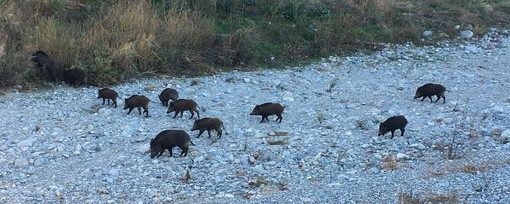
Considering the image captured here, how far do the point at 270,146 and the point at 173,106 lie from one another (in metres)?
2.25

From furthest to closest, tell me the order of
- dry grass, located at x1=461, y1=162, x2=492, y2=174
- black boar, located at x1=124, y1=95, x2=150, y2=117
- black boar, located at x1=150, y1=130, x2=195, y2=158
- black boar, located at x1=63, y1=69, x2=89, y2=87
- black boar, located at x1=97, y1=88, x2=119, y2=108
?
black boar, located at x1=63, y1=69, x2=89, y2=87 < black boar, located at x1=97, y1=88, x2=119, y2=108 < black boar, located at x1=124, y1=95, x2=150, y2=117 < black boar, located at x1=150, y1=130, x2=195, y2=158 < dry grass, located at x1=461, y1=162, x2=492, y2=174

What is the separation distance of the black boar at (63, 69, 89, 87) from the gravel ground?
0.59 feet

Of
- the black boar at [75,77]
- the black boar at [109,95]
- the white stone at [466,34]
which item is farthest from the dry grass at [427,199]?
the white stone at [466,34]

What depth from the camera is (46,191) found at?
321 inches

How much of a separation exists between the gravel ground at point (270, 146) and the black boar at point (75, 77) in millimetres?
179

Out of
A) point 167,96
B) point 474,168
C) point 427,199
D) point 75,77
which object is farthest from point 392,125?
point 75,77

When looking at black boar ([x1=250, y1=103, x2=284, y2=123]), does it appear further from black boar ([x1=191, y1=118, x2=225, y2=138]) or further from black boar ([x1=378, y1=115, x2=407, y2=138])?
black boar ([x1=378, y1=115, x2=407, y2=138])

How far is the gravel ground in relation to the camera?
26.9ft

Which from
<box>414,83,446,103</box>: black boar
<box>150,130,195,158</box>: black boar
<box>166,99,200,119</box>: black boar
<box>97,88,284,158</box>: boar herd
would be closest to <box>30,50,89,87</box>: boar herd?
<box>97,88,284,158</box>: boar herd

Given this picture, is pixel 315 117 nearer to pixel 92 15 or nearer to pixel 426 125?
pixel 426 125

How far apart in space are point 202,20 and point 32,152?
7.37 meters

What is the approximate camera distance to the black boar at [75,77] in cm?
1309

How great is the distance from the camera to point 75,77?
43.0ft

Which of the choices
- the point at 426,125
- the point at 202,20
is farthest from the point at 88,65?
the point at 426,125
